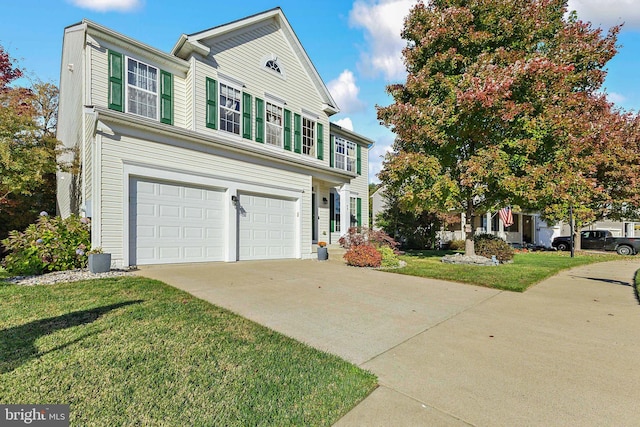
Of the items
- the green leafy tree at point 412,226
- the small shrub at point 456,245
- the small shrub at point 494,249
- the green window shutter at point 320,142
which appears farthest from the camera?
the small shrub at point 456,245

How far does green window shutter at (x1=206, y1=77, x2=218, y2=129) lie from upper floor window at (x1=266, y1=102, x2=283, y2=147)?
2231 mm

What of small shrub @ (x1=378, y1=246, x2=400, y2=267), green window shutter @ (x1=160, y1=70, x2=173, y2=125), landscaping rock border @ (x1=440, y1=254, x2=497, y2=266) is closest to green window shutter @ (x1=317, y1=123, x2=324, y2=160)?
small shrub @ (x1=378, y1=246, x2=400, y2=267)

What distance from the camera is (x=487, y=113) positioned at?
31.1 feet

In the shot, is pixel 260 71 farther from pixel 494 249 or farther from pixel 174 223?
pixel 494 249

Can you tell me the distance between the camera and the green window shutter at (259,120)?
464 inches

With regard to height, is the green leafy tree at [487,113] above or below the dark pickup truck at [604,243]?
above

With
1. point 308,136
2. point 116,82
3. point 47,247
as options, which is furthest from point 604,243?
point 47,247

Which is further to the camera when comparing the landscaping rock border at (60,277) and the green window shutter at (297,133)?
the green window shutter at (297,133)

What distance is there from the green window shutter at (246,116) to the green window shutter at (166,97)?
2.42m

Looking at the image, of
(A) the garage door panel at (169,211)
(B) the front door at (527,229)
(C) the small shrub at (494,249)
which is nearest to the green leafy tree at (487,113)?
(C) the small shrub at (494,249)

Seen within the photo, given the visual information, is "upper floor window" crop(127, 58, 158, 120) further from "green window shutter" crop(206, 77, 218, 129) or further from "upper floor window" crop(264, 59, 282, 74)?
"upper floor window" crop(264, 59, 282, 74)

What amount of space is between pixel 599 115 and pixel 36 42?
25.0 metres

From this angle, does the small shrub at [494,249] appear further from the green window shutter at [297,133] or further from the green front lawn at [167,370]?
the green front lawn at [167,370]

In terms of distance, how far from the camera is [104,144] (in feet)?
25.1
